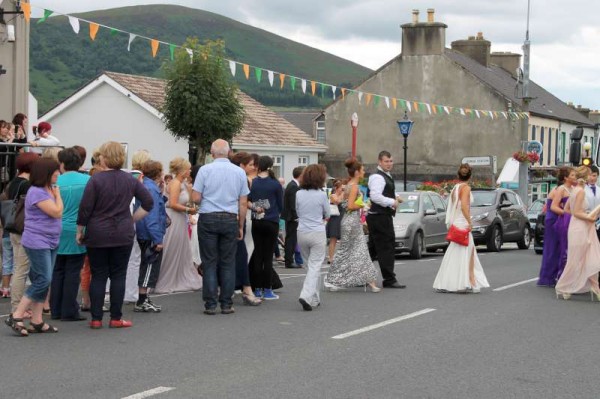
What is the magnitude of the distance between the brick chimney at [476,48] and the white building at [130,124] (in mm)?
20504

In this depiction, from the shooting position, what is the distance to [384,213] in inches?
594

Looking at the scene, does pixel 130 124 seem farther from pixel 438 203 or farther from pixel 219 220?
pixel 219 220

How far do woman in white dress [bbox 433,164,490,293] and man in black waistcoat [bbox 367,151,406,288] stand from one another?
80 centimetres

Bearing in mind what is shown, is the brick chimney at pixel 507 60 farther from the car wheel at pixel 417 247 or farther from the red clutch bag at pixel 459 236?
the red clutch bag at pixel 459 236

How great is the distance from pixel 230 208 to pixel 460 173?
411cm

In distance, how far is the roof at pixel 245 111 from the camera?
39.9 meters

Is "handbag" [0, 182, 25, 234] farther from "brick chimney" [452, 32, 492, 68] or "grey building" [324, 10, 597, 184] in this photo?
"brick chimney" [452, 32, 492, 68]

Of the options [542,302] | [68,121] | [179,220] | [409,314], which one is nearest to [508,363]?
[409,314]

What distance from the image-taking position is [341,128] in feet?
191

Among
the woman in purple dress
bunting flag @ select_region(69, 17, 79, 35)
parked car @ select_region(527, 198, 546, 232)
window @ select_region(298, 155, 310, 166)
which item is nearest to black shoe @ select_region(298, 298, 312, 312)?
the woman in purple dress

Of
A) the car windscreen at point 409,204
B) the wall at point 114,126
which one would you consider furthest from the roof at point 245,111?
the car windscreen at point 409,204

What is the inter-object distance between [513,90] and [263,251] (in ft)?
153

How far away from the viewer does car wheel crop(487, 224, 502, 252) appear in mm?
27000

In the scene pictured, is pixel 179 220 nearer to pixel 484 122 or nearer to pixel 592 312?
pixel 592 312
